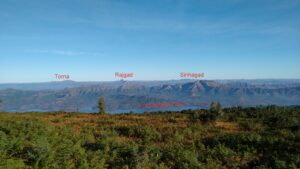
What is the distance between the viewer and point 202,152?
20.3 m

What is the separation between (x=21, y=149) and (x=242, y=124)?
90.1 feet

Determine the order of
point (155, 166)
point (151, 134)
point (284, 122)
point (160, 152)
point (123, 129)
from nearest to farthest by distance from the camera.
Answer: point (155, 166) < point (160, 152) < point (151, 134) < point (123, 129) < point (284, 122)

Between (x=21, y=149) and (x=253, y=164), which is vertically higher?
(x=21, y=149)

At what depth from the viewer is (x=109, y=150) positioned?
777 inches

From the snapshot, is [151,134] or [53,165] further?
[151,134]

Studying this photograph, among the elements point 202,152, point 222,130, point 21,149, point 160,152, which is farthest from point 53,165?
point 222,130

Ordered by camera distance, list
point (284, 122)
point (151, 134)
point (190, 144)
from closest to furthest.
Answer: point (190, 144), point (151, 134), point (284, 122)

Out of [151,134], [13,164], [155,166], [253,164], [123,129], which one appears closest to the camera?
→ [13,164]

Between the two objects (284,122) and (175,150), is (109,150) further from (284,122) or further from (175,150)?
(284,122)

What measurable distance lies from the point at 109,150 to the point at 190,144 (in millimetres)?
7322

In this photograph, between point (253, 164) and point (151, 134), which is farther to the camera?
point (151, 134)

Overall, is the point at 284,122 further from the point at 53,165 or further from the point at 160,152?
the point at 53,165

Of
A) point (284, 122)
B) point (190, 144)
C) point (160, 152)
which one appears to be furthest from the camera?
point (284, 122)

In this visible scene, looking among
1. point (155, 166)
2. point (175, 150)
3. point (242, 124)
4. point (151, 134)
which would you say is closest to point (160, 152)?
point (175, 150)
